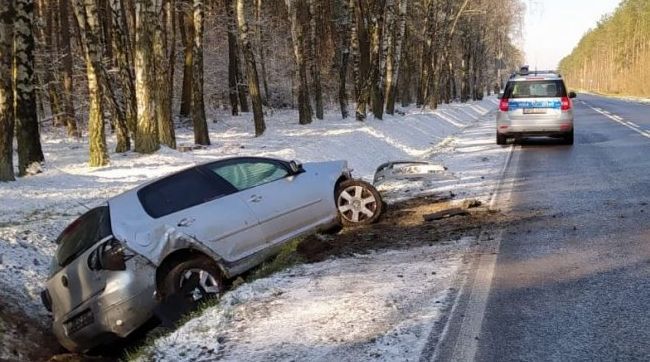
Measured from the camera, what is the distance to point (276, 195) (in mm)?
6973

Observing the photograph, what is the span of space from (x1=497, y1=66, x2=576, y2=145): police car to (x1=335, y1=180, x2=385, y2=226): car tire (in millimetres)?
9095

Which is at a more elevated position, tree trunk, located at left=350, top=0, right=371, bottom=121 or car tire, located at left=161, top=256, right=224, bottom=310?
tree trunk, located at left=350, top=0, right=371, bottom=121

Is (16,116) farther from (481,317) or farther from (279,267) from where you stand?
(481,317)

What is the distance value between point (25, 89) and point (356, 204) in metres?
7.85

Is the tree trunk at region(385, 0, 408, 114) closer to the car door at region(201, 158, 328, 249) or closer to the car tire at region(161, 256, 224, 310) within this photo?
the car door at region(201, 158, 328, 249)

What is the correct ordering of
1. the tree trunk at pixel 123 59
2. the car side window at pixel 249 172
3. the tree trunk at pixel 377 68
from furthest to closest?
the tree trunk at pixel 377 68
the tree trunk at pixel 123 59
the car side window at pixel 249 172

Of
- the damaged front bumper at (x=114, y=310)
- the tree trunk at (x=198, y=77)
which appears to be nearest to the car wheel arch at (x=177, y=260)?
the damaged front bumper at (x=114, y=310)

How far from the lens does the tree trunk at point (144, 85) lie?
560 inches

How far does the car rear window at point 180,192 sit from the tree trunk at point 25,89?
7.01 metres

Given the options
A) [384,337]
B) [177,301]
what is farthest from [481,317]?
[177,301]

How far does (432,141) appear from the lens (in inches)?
828

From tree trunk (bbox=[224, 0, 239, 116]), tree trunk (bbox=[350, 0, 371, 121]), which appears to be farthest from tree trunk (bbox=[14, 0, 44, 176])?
tree trunk (bbox=[224, 0, 239, 116])

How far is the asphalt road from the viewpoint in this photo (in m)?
3.95

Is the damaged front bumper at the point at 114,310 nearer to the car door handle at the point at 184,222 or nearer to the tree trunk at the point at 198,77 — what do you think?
the car door handle at the point at 184,222
